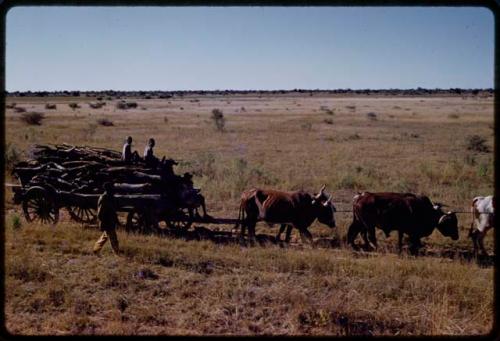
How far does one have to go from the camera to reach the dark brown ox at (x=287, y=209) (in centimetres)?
1090

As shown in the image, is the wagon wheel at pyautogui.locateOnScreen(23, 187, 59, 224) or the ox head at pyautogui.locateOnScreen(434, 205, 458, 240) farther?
the wagon wheel at pyautogui.locateOnScreen(23, 187, 59, 224)

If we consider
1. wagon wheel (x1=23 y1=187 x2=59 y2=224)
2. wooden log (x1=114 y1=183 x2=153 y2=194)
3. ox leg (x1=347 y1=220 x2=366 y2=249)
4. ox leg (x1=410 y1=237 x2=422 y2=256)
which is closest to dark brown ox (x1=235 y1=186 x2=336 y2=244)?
ox leg (x1=347 y1=220 x2=366 y2=249)

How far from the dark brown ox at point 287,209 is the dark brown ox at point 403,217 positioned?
0.88 m

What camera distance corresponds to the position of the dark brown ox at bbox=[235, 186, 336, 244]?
10.9 metres

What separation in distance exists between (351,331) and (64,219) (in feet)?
29.7

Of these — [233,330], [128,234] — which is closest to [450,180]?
[128,234]

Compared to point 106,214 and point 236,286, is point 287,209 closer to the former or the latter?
point 236,286

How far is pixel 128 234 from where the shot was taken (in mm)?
10820

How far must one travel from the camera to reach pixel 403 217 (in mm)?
10539

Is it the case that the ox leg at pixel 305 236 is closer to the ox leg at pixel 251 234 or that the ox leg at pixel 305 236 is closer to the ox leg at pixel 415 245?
the ox leg at pixel 251 234

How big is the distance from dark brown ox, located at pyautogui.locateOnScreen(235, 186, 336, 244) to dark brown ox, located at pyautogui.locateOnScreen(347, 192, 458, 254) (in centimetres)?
88

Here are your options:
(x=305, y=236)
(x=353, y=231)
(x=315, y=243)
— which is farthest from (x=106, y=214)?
(x=353, y=231)

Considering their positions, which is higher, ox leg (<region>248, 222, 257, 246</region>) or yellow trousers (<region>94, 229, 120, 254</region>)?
yellow trousers (<region>94, 229, 120, 254</region>)

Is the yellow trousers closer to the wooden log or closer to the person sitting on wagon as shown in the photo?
the person sitting on wagon
